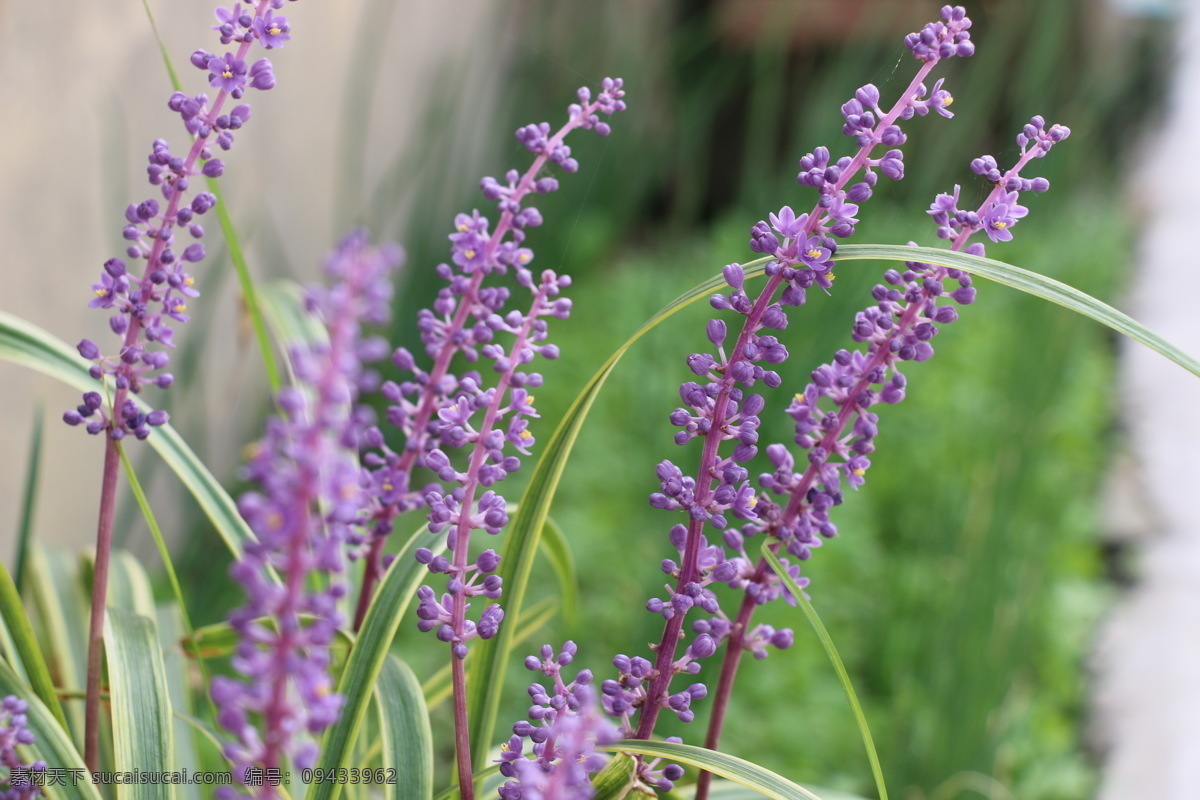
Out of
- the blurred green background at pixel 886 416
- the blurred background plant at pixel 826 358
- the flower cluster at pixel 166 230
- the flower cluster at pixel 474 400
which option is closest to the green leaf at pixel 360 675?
the flower cluster at pixel 474 400

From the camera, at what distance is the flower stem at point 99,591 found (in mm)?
479

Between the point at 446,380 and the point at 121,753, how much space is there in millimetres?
254

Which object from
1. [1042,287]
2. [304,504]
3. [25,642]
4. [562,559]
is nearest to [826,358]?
[562,559]

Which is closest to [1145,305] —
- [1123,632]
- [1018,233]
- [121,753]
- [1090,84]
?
[1018,233]

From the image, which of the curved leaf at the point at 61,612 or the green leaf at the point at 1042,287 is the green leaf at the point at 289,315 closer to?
the curved leaf at the point at 61,612

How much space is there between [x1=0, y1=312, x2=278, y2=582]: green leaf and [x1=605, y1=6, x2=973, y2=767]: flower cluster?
0.31m

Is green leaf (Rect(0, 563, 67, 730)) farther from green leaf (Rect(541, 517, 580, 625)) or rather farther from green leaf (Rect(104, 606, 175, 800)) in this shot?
green leaf (Rect(541, 517, 580, 625))

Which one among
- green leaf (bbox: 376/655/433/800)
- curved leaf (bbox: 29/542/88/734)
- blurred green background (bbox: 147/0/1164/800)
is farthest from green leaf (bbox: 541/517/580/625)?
curved leaf (bbox: 29/542/88/734)

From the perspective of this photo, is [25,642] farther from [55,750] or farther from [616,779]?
[616,779]

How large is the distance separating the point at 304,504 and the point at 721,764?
27 cm

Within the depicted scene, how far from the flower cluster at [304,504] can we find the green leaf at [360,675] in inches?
8.2

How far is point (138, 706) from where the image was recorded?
0.52 m

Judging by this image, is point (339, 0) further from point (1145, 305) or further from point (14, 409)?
point (1145, 305)

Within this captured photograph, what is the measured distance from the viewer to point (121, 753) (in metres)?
0.50
